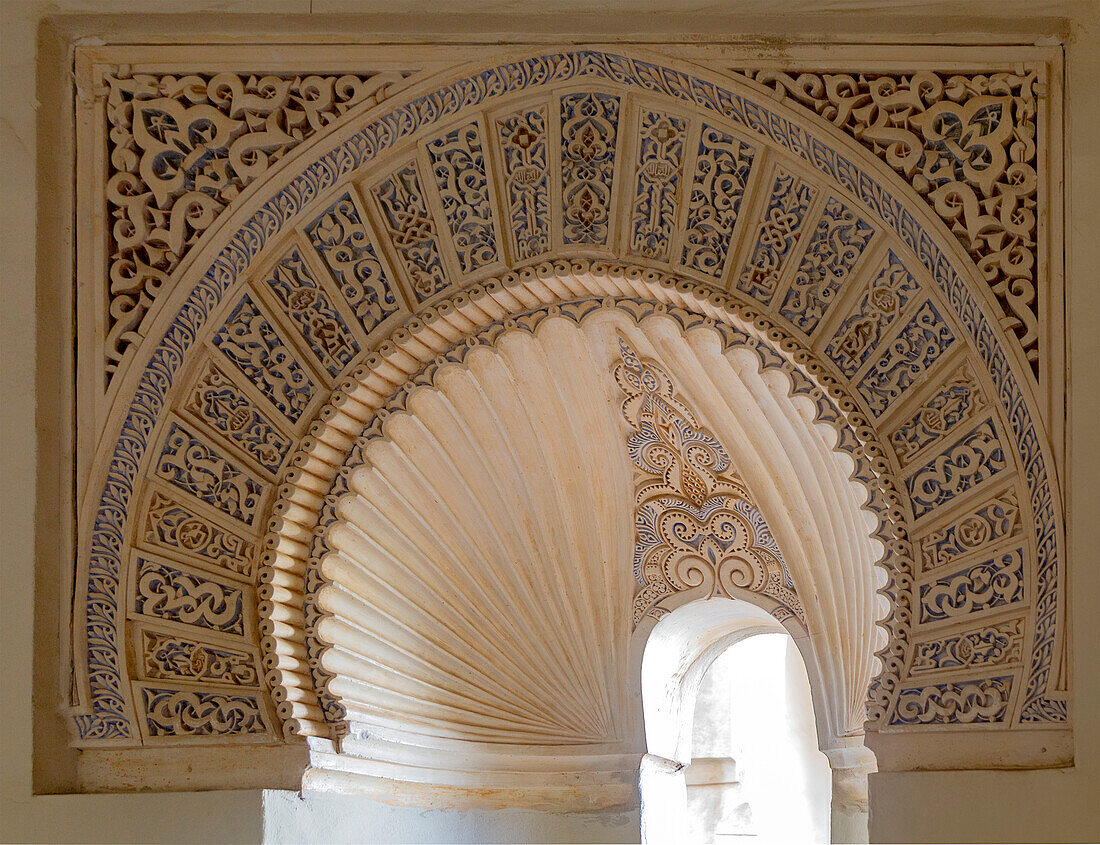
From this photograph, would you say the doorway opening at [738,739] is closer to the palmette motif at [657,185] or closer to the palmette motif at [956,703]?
the palmette motif at [956,703]

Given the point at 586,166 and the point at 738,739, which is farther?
the point at 738,739

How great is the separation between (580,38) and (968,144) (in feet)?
2.79

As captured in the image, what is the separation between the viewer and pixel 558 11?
2818mm

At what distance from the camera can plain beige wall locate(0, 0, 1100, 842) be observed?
8.52ft

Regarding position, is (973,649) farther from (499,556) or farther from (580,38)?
(580,38)

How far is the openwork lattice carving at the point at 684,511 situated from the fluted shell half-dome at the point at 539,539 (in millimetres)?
33

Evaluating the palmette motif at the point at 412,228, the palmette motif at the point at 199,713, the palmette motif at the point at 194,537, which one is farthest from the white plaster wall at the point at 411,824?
the palmette motif at the point at 412,228

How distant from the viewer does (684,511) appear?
3.40 meters

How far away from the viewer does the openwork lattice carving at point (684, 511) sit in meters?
3.30

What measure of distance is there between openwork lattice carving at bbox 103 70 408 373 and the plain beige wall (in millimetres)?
110

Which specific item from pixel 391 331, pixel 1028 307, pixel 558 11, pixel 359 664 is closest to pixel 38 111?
pixel 391 331

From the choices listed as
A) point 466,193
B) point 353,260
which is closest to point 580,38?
point 466,193

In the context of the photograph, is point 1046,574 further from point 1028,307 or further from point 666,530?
point 666,530

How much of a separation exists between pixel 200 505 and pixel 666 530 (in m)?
1.18
